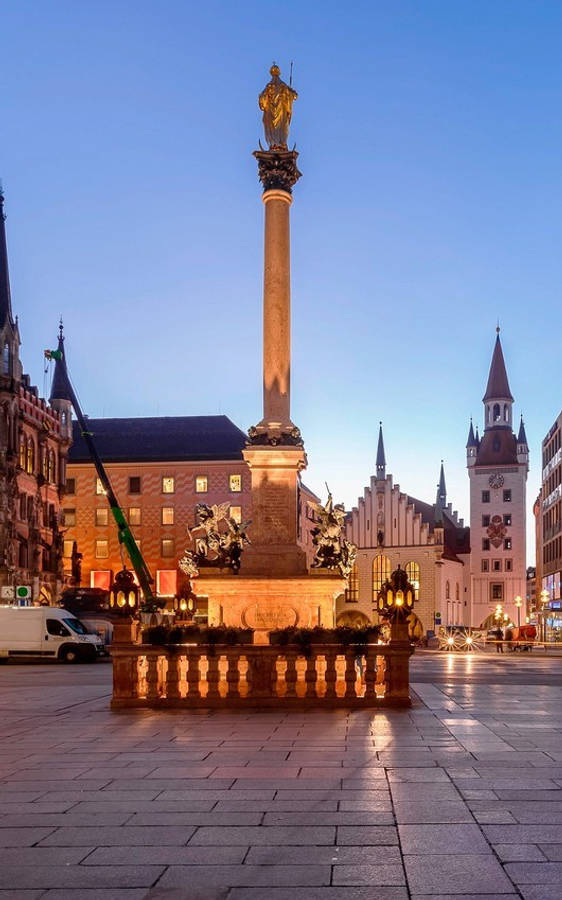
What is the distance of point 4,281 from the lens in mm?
74250

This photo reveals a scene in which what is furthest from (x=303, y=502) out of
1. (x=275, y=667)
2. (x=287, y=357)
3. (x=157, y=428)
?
(x=275, y=667)

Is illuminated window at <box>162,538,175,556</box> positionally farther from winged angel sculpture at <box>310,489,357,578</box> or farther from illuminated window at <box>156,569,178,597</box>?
winged angel sculpture at <box>310,489,357,578</box>

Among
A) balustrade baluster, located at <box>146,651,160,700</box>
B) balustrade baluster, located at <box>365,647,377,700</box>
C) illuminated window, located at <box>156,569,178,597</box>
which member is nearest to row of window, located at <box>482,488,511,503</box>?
illuminated window, located at <box>156,569,178,597</box>

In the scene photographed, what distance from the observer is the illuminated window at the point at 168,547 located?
9169 cm

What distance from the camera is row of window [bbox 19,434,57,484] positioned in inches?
2852

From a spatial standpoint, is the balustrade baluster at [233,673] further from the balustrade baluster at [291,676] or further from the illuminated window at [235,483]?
the illuminated window at [235,483]

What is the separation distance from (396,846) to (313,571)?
88.8 ft

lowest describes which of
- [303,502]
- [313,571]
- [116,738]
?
[116,738]

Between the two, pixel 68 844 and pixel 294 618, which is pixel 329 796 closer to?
pixel 68 844

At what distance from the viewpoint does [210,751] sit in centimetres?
1288

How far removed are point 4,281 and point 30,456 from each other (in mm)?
12503

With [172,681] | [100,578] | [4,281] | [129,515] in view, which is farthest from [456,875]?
[129,515]

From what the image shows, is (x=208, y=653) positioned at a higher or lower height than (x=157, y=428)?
lower

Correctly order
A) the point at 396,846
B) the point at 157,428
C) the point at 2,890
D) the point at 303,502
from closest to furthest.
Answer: the point at 2,890 < the point at 396,846 < the point at 157,428 < the point at 303,502
